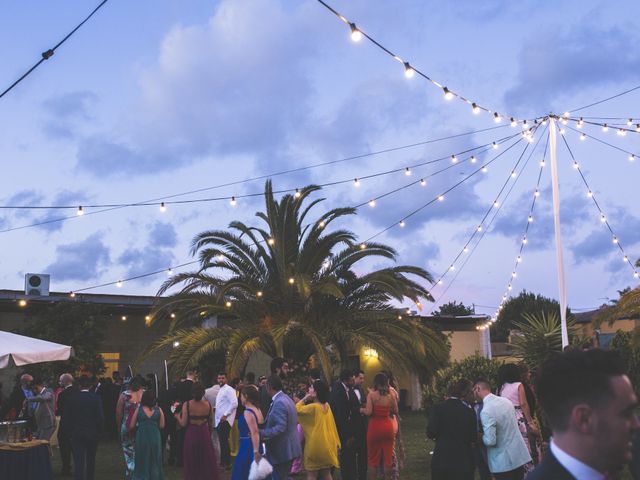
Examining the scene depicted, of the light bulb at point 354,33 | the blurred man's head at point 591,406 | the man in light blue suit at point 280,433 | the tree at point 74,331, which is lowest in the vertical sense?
the man in light blue suit at point 280,433

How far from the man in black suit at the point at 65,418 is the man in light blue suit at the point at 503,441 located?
6076mm

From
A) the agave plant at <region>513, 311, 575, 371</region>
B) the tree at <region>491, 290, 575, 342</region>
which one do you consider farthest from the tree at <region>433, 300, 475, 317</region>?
the agave plant at <region>513, 311, 575, 371</region>

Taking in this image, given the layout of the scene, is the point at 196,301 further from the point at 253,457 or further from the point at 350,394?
the point at 253,457

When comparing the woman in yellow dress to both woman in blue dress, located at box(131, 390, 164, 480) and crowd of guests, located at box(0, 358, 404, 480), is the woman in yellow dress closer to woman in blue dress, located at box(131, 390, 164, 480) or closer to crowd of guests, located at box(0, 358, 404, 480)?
crowd of guests, located at box(0, 358, 404, 480)

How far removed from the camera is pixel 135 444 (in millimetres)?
9211

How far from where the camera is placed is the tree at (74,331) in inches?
750

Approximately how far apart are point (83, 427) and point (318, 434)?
357cm

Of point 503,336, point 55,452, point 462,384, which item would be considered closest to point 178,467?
point 55,452

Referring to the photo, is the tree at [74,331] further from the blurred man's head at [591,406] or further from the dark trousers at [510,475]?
the blurred man's head at [591,406]

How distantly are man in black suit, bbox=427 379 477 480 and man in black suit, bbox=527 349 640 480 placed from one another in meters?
4.67

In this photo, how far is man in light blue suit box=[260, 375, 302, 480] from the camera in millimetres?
7879

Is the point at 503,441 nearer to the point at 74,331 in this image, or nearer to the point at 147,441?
the point at 147,441

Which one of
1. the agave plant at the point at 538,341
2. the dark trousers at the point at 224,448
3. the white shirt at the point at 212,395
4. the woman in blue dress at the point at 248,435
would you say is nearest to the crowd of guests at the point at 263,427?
the woman in blue dress at the point at 248,435

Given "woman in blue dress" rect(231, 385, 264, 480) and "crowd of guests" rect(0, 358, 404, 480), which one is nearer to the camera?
"woman in blue dress" rect(231, 385, 264, 480)
